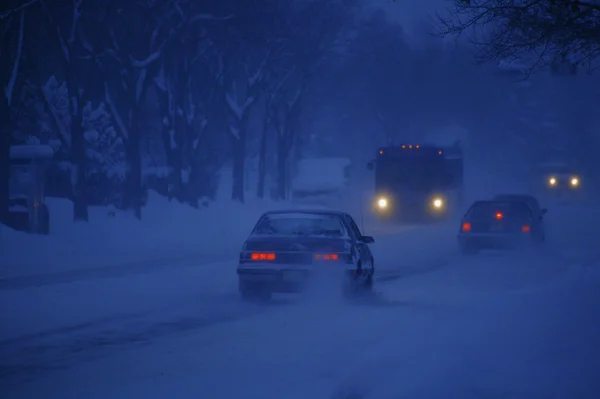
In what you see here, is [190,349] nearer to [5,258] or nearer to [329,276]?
[329,276]

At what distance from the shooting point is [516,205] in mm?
27750

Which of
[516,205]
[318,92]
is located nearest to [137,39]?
[516,205]

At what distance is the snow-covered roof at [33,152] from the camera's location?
26.8 meters

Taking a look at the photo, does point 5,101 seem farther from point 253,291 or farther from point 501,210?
point 253,291

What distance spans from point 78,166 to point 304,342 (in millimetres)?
22821

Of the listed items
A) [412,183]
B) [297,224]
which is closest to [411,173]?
[412,183]

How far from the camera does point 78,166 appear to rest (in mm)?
32688

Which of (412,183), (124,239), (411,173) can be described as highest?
(411,173)

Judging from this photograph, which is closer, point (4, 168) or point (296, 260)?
point (296, 260)

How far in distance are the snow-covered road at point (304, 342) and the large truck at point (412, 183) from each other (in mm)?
22727

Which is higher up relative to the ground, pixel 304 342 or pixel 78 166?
pixel 78 166

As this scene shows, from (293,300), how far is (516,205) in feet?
43.5

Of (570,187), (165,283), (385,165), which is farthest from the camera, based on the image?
(570,187)

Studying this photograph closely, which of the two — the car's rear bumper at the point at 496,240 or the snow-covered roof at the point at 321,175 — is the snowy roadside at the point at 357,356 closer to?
the car's rear bumper at the point at 496,240
